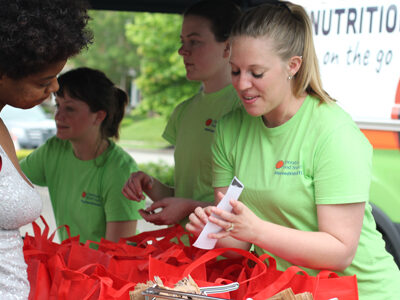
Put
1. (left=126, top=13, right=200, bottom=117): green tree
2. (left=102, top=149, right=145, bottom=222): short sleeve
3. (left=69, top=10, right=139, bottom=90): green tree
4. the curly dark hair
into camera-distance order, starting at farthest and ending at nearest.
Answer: (left=69, top=10, right=139, bottom=90): green tree → (left=126, top=13, right=200, bottom=117): green tree → (left=102, top=149, right=145, bottom=222): short sleeve → the curly dark hair

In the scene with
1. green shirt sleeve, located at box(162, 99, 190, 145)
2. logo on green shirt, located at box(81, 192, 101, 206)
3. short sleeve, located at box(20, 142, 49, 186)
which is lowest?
logo on green shirt, located at box(81, 192, 101, 206)

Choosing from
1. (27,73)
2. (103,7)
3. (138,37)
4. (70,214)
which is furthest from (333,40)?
(138,37)

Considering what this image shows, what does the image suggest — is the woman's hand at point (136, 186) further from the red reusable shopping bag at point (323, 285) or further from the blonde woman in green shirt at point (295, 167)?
the red reusable shopping bag at point (323, 285)

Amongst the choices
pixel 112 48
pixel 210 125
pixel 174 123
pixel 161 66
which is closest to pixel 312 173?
pixel 210 125

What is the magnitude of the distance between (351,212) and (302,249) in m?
0.18

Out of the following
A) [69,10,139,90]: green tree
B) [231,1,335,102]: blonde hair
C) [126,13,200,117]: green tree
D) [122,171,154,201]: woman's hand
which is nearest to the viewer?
[231,1,335,102]: blonde hair

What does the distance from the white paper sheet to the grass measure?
15510 millimetres

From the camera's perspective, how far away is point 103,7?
3447 millimetres

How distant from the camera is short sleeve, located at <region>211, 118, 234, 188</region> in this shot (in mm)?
1966

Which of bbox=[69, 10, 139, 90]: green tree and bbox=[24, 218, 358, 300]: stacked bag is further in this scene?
bbox=[69, 10, 139, 90]: green tree

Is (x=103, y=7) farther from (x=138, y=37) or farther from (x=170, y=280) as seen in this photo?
(x=138, y=37)

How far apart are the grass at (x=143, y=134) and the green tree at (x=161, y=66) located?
231 centimetres

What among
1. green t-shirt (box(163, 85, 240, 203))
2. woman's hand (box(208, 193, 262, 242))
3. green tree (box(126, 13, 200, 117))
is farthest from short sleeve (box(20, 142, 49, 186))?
green tree (box(126, 13, 200, 117))

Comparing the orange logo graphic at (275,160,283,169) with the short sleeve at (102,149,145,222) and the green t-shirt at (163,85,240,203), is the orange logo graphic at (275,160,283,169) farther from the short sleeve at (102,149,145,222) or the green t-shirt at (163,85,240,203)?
the short sleeve at (102,149,145,222)
